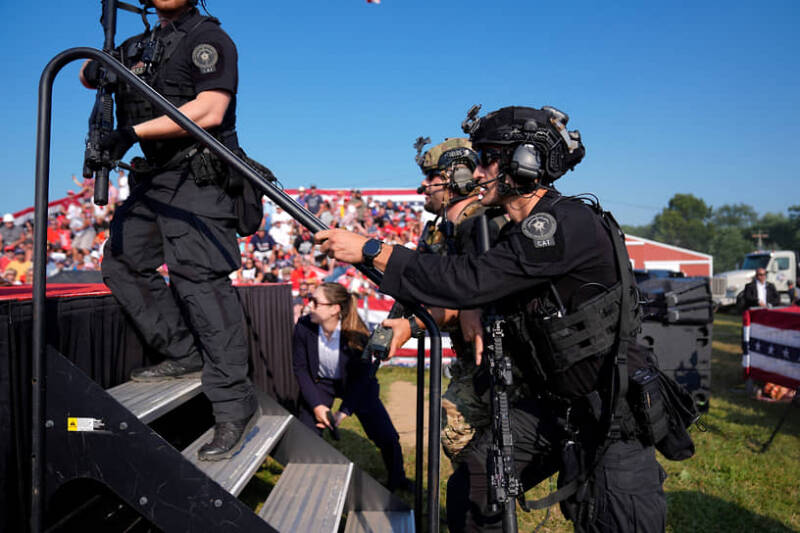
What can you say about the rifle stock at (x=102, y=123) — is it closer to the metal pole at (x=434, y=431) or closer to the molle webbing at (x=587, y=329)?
the metal pole at (x=434, y=431)

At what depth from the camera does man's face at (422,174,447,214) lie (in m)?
4.18

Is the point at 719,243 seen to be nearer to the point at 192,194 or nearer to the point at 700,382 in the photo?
the point at 700,382

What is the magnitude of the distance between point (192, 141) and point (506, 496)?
7.49 feet

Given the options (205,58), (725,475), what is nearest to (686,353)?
(725,475)

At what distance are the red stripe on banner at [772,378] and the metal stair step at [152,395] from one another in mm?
7410

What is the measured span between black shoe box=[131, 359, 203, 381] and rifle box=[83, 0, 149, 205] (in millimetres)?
1226

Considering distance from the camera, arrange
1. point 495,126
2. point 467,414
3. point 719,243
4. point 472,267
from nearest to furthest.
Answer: point 472,267 < point 495,126 < point 467,414 < point 719,243

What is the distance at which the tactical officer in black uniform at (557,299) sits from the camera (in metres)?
2.29

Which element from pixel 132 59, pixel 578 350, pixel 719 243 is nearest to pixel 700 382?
pixel 578 350

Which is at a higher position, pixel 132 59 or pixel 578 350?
pixel 132 59

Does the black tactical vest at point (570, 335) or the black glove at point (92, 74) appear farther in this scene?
the black glove at point (92, 74)

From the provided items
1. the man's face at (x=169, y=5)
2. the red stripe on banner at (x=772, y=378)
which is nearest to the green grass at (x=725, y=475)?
the red stripe on banner at (x=772, y=378)

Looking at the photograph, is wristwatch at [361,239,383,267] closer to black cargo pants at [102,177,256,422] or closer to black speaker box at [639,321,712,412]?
black cargo pants at [102,177,256,422]

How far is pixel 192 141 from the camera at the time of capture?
285 cm
